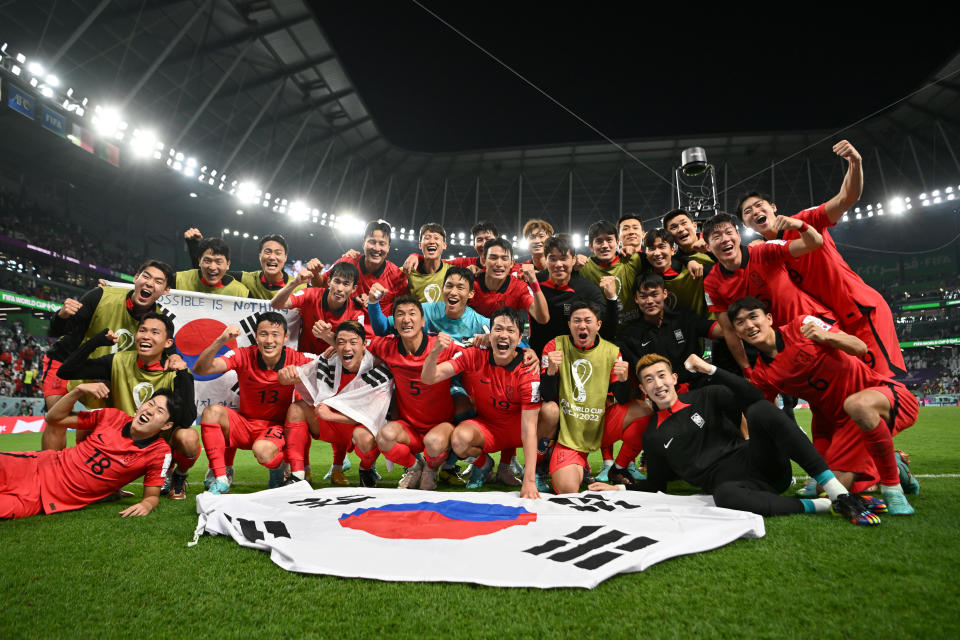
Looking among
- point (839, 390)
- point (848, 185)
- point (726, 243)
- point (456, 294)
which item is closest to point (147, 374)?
point (456, 294)

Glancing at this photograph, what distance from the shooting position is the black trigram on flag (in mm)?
2249


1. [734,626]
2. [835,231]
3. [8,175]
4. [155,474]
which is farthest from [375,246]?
[835,231]

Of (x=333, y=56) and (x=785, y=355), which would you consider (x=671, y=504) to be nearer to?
(x=785, y=355)

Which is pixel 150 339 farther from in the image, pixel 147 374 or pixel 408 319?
pixel 408 319

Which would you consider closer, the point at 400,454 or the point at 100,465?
the point at 100,465

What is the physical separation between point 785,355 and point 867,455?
891 millimetres

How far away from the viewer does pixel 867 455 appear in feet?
11.9

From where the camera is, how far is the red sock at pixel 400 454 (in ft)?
15.0

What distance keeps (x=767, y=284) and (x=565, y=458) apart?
2399mm

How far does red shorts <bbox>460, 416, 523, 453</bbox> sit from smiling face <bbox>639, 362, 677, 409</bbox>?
4.40 feet

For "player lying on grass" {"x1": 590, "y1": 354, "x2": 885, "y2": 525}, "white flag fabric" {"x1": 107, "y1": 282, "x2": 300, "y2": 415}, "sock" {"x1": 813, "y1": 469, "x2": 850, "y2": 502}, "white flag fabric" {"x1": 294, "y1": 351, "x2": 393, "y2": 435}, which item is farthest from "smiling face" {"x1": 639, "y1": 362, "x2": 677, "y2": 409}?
"white flag fabric" {"x1": 107, "y1": 282, "x2": 300, "y2": 415}

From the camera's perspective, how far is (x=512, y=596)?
1954mm

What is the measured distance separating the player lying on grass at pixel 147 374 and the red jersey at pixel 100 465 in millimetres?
429

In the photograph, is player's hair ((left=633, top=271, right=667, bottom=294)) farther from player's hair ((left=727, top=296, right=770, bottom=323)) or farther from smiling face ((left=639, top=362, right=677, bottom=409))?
smiling face ((left=639, top=362, right=677, bottom=409))
